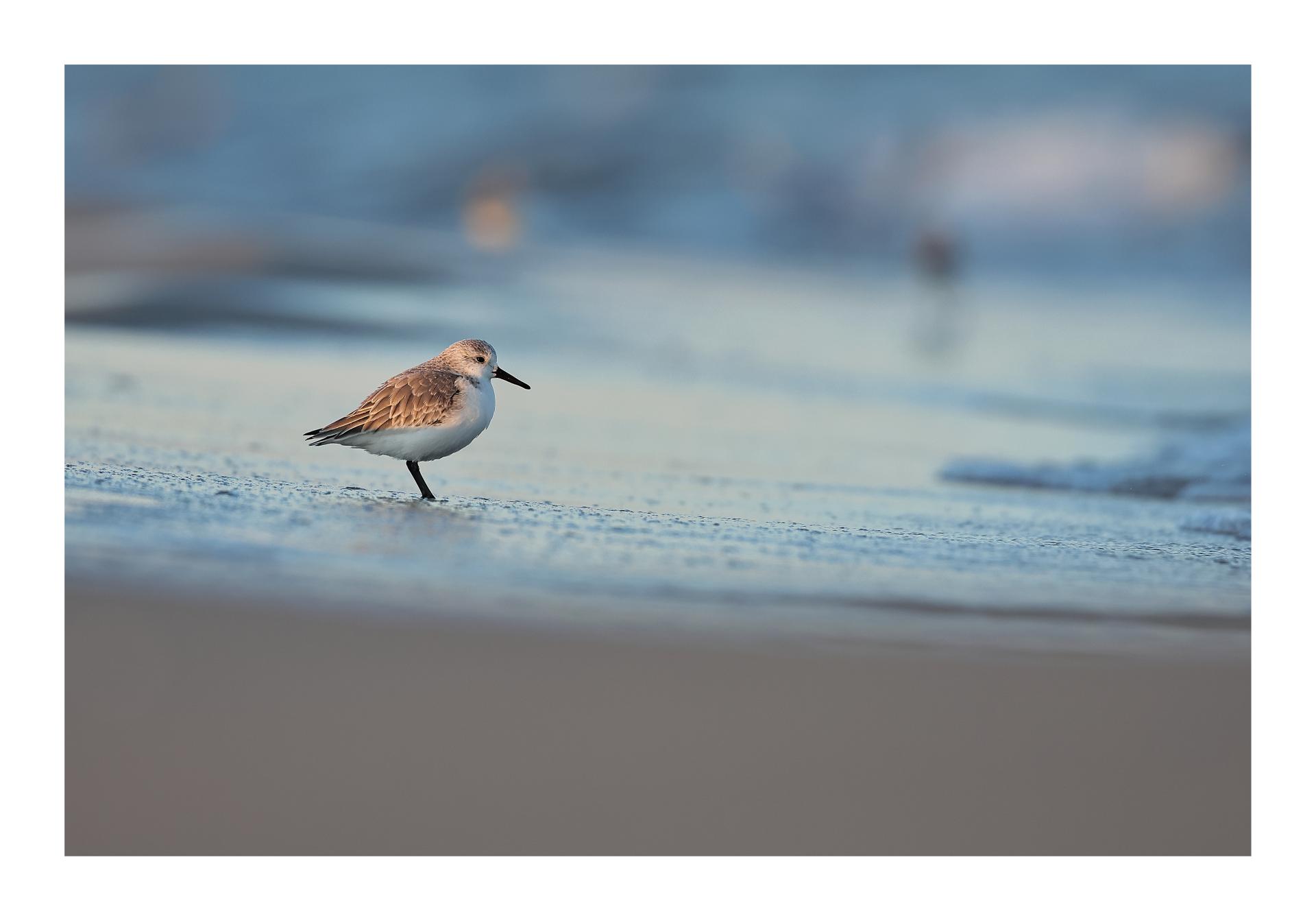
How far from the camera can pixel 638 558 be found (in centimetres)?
356

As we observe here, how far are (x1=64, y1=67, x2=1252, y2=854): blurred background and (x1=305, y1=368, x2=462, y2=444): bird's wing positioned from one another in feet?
0.71

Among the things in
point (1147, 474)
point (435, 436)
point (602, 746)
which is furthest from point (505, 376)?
point (1147, 474)

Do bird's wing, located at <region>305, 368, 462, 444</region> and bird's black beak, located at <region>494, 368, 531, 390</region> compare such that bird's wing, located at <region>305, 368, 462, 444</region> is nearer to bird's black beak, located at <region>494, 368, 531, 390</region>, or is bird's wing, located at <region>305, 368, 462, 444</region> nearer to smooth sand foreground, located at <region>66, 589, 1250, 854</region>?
bird's black beak, located at <region>494, 368, 531, 390</region>

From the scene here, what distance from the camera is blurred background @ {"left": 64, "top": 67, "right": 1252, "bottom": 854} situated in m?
2.90

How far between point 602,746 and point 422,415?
1.16 metres

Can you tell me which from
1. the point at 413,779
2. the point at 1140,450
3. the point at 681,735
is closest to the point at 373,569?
the point at 413,779

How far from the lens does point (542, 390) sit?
5398mm

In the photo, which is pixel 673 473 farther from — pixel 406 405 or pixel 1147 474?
pixel 1147 474

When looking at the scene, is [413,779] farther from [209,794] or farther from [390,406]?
[390,406]

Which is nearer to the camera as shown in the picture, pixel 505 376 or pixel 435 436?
pixel 435 436

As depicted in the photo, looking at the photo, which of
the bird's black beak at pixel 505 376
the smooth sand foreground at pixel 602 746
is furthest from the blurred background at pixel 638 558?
the bird's black beak at pixel 505 376

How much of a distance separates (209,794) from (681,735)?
0.92 m

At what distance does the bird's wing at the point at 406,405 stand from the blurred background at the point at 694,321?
0.22 meters

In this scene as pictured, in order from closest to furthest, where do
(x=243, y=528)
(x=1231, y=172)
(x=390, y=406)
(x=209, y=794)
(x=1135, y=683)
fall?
1. (x=209, y=794)
2. (x=1135, y=683)
3. (x=243, y=528)
4. (x=390, y=406)
5. (x=1231, y=172)
